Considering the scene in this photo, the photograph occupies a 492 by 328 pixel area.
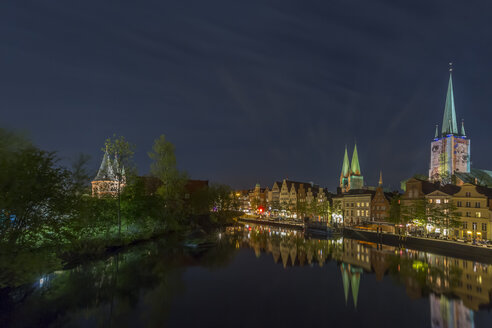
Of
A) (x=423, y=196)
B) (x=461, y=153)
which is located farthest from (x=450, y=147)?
(x=423, y=196)

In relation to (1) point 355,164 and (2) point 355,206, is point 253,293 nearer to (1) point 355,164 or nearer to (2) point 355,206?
(2) point 355,206

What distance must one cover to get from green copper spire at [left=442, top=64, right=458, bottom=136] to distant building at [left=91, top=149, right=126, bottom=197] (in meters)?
157

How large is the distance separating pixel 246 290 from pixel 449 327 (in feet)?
52.6

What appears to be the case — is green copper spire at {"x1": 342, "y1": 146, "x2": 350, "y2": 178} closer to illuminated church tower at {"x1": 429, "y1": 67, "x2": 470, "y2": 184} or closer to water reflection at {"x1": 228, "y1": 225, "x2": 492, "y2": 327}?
illuminated church tower at {"x1": 429, "y1": 67, "x2": 470, "y2": 184}

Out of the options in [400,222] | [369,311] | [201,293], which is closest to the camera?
[369,311]

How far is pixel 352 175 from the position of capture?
166m

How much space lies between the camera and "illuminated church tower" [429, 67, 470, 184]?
482 feet

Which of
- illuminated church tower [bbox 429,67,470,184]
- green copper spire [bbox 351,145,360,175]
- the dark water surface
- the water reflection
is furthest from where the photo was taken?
green copper spire [bbox 351,145,360,175]

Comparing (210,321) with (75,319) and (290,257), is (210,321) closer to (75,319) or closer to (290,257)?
(75,319)

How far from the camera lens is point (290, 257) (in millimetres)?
46094

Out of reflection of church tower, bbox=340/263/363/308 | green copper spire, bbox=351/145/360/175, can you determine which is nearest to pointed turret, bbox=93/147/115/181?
reflection of church tower, bbox=340/263/363/308

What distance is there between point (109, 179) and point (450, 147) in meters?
155

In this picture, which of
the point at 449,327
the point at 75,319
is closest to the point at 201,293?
the point at 75,319

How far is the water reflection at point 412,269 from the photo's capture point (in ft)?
86.1
